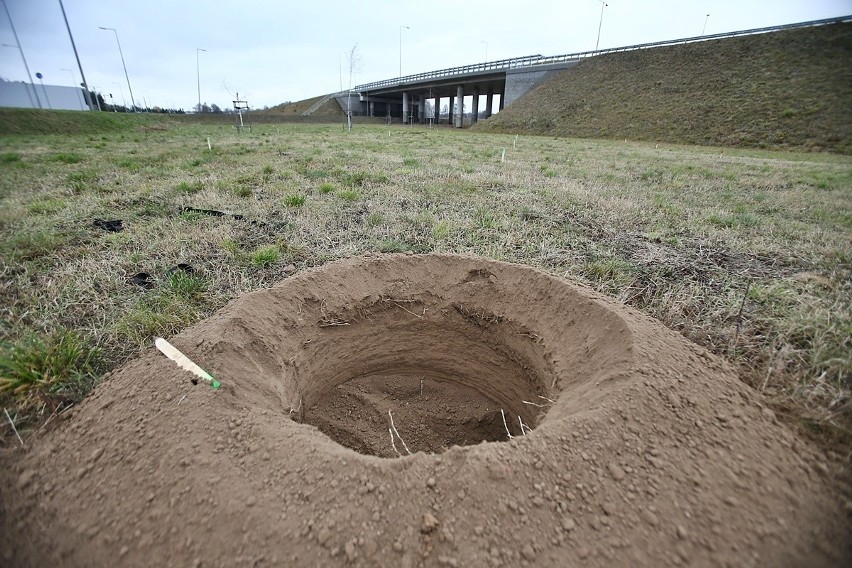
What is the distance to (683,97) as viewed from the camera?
2267cm

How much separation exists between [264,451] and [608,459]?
158cm

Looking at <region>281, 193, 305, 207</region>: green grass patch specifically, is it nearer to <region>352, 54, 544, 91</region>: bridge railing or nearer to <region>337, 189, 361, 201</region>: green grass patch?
<region>337, 189, 361, 201</region>: green grass patch

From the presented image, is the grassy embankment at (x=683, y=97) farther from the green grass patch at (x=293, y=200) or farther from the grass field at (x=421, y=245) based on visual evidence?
the green grass patch at (x=293, y=200)

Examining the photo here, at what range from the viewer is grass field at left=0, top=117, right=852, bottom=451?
7.38ft

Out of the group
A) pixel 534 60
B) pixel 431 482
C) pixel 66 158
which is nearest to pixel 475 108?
pixel 534 60

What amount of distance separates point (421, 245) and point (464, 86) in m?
40.5

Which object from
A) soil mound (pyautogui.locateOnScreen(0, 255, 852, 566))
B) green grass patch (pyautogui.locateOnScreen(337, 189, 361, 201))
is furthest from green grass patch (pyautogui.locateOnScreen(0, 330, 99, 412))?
green grass patch (pyautogui.locateOnScreen(337, 189, 361, 201))

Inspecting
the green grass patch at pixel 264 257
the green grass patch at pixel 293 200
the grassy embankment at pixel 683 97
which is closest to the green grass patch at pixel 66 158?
the green grass patch at pixel 293 200

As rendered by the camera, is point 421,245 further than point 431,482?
Yes

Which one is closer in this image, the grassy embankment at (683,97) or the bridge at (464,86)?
the grassy embankment at (683,97)

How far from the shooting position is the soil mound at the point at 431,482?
4.53 ft

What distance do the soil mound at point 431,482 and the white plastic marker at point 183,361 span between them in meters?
0.05

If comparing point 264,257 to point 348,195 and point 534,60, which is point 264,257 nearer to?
point 348,195

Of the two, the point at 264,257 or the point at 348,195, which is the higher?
the point at 348,195
